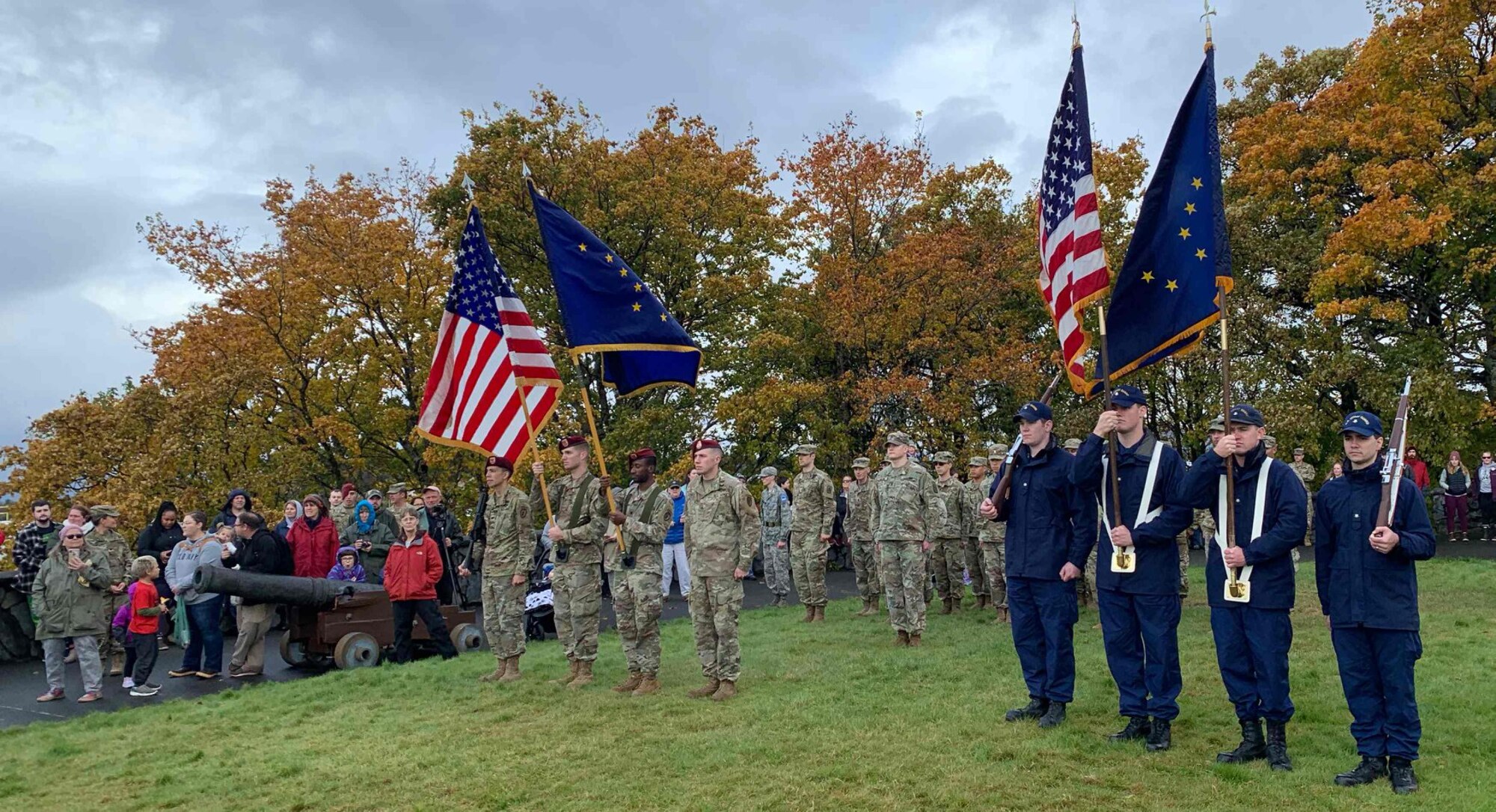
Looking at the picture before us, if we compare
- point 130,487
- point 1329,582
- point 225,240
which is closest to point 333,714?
point 1329,582

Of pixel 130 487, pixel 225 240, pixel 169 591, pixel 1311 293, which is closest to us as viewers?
pixel 169 591

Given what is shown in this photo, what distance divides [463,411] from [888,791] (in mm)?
6398

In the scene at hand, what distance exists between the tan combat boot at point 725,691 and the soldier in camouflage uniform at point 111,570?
680 cm

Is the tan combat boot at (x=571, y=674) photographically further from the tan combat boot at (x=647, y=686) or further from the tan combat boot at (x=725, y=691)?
the tan combat boot at (x=725, y=691)

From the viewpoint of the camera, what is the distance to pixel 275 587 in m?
11.2

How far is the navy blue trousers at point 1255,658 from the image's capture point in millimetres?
5855

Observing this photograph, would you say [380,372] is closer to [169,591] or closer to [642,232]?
[642,232]

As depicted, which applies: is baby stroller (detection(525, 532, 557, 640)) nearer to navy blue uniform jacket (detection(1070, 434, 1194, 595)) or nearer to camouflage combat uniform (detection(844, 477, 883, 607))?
camouflage combat uniform (detection(844, 477, 883, 607))

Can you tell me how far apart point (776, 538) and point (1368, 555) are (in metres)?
12.2

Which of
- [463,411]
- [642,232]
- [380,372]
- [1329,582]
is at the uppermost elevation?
[642,232]

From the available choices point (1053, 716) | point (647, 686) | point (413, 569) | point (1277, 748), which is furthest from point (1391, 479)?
point (413, 569)

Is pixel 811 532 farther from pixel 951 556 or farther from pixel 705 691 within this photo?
pixel 705 691

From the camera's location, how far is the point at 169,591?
45.3 ft

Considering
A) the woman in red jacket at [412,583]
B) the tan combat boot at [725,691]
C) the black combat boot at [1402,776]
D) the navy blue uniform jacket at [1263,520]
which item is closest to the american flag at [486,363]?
the woman in red jacket at [412,583]
